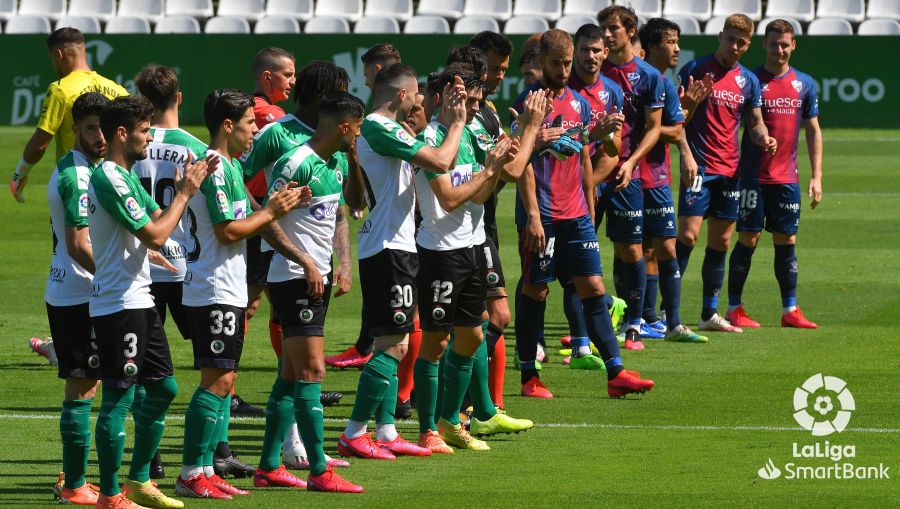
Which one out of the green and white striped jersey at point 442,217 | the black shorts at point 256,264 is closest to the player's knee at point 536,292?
the black shorts at point 256,264

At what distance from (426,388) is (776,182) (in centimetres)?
560

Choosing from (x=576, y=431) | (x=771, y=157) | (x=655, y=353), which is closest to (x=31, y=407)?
(x=576, y=431)

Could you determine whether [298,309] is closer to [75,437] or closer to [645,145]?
[75,437]

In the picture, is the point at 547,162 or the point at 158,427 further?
the point at 547,162

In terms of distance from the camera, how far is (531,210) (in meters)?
9.41

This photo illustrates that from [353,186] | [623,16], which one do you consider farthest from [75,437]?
[623,16]

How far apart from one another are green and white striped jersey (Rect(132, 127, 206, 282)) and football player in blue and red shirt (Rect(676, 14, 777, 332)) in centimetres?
554

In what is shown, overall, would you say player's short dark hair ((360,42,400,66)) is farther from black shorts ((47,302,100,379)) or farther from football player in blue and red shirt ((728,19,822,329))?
football player in blue and red shirt ((728,19,822,329))

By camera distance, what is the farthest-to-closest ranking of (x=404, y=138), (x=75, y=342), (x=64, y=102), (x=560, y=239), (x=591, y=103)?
(x=591, y=103) < (x=64, y=102) < (x=560, y=239) < (x=404, y=138) < (x=75, y=342)

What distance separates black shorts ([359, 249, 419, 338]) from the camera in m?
7.61

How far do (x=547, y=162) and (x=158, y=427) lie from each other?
402cm

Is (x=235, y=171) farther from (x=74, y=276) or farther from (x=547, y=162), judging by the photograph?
(x=547, y=162)

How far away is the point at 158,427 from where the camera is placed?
6652 mm

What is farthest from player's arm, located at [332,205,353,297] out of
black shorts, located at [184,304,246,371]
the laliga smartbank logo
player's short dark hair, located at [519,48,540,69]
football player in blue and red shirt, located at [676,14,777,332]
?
football player in blue and red shirt, located at [676,14,777,332]
